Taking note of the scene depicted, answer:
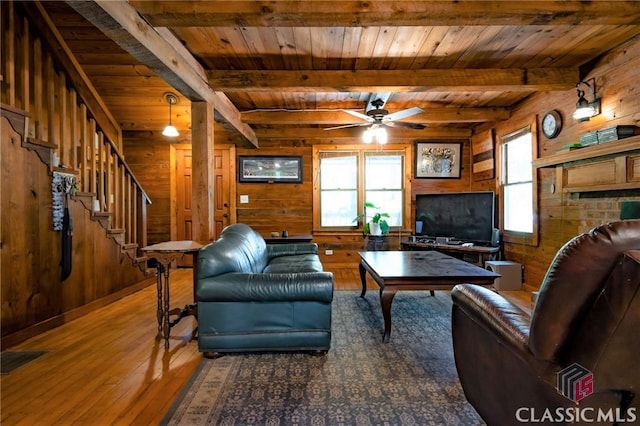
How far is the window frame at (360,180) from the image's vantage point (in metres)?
6.01

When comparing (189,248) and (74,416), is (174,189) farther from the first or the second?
(74,416)

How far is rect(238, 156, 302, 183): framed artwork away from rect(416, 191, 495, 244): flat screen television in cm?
225

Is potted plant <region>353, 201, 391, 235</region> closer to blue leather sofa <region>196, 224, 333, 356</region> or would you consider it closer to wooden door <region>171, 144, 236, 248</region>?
wooden door <region>171, 144, 236, 248</region>

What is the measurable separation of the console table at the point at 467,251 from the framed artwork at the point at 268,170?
7.84 feet

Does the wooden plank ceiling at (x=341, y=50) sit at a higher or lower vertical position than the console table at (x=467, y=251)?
higher

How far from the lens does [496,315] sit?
1.34 meters

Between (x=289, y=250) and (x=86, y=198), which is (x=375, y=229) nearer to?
(x=289, y=250)

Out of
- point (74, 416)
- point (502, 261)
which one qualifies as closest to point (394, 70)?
point (502, 261)

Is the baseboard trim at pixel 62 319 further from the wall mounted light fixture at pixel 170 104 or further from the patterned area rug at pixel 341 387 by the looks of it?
the wall mounted light fixture at pixel 170 104

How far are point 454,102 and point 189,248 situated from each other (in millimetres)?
4037

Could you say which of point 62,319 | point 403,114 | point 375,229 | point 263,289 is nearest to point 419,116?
point 403,114

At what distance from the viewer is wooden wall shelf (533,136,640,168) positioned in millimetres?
2675
